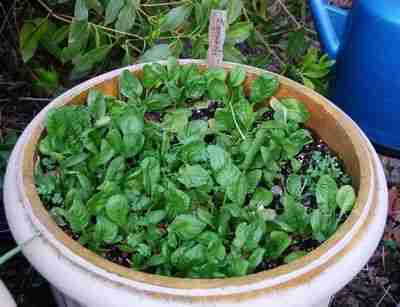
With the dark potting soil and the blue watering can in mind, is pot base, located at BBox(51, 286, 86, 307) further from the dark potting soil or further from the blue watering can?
the blue watering can

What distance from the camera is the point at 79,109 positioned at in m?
0.90

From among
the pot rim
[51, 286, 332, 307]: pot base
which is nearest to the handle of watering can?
the pot rim

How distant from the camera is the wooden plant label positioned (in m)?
0.95

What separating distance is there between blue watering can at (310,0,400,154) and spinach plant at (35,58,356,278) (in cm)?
22

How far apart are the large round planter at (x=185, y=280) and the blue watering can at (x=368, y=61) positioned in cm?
30

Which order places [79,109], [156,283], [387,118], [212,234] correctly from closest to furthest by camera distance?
[156,283]
[212,234]
[79,109]
[387,118]

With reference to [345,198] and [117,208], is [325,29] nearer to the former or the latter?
[345,198]

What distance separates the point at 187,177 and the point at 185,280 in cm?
20

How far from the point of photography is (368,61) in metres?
1.12

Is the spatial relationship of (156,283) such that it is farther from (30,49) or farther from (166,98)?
(30,49)

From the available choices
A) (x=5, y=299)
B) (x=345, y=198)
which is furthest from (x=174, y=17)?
(x=5, y=299)

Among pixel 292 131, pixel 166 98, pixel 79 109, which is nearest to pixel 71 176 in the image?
pixel 79 109

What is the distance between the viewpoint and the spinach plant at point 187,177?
2.57ft

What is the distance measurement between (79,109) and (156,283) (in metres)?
0.34
